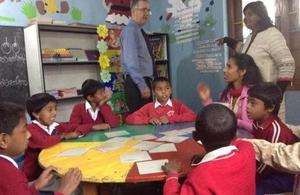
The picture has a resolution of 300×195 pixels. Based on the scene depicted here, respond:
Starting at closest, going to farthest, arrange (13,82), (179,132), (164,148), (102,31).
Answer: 1. (164,148)
2. (179,132)
3. (13,82)
4. (102,31)

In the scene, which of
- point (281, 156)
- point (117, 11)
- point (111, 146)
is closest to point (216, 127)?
point (281, 156)

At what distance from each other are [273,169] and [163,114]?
1215 millimetres

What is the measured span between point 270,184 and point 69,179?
0.90m

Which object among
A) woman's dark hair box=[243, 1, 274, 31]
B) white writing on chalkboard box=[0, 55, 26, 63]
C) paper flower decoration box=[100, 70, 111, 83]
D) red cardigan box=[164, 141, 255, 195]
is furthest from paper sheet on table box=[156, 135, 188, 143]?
paper flower decoration box=[100, 70, 111, 83]

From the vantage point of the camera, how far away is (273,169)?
1.40m

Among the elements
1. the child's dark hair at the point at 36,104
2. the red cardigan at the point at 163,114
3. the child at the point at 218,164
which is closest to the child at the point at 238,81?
the red cardigan at the point at 163,114

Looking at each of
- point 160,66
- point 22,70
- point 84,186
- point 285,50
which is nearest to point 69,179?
point 84,186

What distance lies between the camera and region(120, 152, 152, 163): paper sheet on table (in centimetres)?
135

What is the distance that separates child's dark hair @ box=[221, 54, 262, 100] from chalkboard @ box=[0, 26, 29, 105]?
7.13ft

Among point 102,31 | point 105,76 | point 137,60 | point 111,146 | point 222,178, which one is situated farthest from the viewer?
point 105,76

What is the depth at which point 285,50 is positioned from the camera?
2.34 meters

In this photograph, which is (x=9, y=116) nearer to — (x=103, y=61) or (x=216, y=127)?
(x=216, y=127)

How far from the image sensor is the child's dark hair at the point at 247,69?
7.55 ft

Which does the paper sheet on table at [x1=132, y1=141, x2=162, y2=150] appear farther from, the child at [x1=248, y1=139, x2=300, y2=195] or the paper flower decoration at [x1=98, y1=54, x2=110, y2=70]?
the paper flower decoration at [x1=98, y1=54, x2=110, y2=70]
